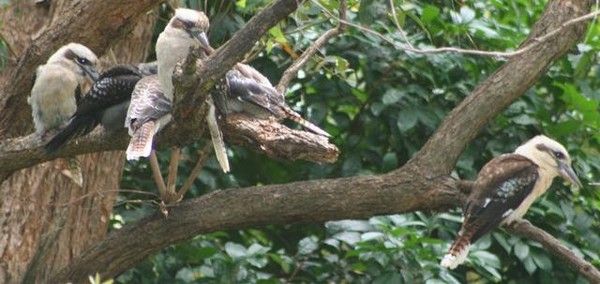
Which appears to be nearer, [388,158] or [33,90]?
[33,90]

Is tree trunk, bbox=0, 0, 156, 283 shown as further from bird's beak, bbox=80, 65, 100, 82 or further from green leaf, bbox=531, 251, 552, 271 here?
green leaf, bbox=531, 251, 552, 271

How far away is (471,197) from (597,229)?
125 centimetres

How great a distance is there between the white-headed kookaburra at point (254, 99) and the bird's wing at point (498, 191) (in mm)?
775

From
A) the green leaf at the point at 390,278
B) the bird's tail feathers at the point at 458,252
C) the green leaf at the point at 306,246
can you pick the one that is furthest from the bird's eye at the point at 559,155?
the green leaf at the point at 306,246

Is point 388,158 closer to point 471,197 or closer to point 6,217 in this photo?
point 471,197

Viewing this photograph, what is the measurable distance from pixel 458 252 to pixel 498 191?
0.32m

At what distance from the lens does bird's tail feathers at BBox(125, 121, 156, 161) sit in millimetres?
5062

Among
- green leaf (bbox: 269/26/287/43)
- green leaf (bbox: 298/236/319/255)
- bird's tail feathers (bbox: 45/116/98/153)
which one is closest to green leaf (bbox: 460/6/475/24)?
green leaf (bbox: 269/26/287/43)

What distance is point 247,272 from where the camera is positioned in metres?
6.63

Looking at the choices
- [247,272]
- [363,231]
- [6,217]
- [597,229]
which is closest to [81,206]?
[6,217]

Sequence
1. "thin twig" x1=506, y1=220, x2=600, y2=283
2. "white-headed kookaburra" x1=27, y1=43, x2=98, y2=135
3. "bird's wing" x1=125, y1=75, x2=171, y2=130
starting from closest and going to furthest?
"bird's wing" x1=125, y1=75, x2=171, y2=130 < "thin twig" x1=506, y1=220, x2=600, y2=283 < "white-headed kookaburra" x1=27, y1=43, x2=98, y2=135

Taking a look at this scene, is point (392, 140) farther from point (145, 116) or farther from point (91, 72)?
point (145, 116)

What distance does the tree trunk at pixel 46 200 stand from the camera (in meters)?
6.33

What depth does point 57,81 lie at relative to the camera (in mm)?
6117
